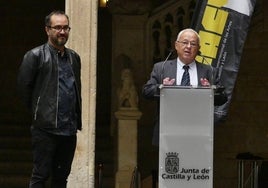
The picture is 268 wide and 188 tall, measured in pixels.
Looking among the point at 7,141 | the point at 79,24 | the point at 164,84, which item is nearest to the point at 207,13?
the point at 79,24

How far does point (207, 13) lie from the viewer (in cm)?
964

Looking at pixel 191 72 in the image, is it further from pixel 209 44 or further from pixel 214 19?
pixel 214 19

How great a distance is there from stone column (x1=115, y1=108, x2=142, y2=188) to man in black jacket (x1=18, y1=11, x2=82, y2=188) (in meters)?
4.73

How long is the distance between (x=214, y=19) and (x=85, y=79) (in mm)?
1608

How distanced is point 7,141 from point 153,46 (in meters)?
2.93

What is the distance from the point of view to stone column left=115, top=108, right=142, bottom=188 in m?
12.7

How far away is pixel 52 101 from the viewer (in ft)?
25.4

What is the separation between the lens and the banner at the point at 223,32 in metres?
9.63

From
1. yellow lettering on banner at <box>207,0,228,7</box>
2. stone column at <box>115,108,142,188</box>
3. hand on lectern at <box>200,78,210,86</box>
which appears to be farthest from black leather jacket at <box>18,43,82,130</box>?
stone column at <box>115,108,142,188</box>

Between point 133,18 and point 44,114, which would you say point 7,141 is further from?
point 44,114

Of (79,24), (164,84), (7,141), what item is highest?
(79,24)

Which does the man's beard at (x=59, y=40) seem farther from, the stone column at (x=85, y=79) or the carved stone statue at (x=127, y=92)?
the carved stone statue at (x=127, y=92)

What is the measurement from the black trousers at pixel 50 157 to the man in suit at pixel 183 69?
0.83 metres

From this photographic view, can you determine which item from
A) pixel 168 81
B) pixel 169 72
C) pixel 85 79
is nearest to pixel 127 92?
pixel 85 79
